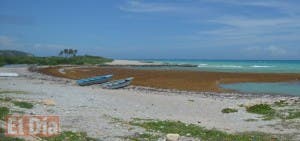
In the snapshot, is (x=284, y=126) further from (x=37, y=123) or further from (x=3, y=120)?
(x=3, y=120)

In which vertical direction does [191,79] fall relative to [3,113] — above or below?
below

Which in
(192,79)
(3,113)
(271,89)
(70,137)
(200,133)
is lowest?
(271,89)

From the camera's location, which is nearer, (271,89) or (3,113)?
(3,113)

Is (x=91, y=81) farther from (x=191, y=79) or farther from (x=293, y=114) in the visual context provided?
(x=293, y=114)

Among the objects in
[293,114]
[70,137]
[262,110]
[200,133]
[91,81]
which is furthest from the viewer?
[91,81]

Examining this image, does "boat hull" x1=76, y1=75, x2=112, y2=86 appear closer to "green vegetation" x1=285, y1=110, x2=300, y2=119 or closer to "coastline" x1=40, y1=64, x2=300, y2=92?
"coastline" x1=40, y1=64, x2=300, y2=92

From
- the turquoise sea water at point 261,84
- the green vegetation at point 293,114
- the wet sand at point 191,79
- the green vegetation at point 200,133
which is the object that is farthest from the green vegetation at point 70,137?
the turquoise sea water at point 261,84

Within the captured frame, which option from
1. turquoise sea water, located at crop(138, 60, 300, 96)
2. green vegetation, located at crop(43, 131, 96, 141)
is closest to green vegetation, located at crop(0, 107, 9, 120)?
green vegetation, located at crop(43, 131, 96, 141)

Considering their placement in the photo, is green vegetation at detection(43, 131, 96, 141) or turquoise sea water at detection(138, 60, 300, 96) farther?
turquoise sea water at detection(138, 60, 300, 96)

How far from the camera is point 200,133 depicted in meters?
13.3

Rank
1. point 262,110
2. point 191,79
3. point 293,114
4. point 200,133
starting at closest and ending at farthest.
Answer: point 200,133 → point 293,114 → point 262,110 → point 191,79

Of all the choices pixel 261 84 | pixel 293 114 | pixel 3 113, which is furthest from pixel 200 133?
pixel 261 84

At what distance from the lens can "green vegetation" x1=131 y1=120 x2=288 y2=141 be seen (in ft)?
41.7

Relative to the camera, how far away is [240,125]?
1658 centimetres
